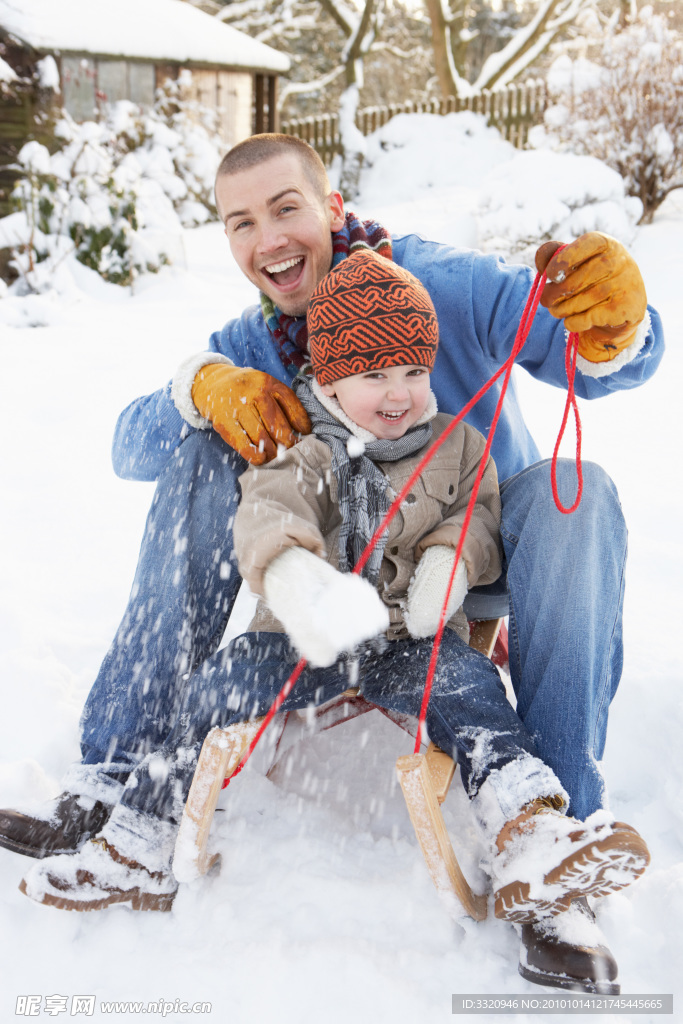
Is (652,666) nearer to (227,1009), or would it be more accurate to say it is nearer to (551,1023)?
(551,1023)

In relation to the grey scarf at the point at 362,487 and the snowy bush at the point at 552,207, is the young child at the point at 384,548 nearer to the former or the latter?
the grey scarf at the point at 362,487

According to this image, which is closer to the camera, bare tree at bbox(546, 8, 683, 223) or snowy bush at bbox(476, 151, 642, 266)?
snowy bush at bbox(476, 151, 642, 266)

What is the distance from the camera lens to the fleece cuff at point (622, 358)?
1.46 m

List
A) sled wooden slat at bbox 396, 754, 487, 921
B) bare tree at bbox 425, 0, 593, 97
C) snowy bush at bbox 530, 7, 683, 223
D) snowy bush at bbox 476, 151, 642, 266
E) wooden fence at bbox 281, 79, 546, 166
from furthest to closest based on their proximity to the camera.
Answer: bare tree at bbox 425, 0, 593, 97, wooden fence at bbox 281, 79, 546, 166, snowy bush at bbox 530, 7, 683, 223, snowy bush at bbox 476, 151, 642, 266, sled wooden slat at bbox 396, 754, 487, 921

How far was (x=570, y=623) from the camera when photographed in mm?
1355

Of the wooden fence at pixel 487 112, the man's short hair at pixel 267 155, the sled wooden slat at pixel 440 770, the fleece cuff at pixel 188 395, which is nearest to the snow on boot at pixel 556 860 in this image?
the sled wooden slat at pixel 440 770

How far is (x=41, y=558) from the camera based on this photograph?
2533mm

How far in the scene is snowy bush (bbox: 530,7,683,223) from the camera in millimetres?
6488

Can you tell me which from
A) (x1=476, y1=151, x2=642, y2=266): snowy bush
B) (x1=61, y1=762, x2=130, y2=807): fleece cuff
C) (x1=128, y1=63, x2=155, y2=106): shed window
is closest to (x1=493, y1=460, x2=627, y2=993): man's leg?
(x1=61, y1=762, x2=130, y2=807): fleece cuff

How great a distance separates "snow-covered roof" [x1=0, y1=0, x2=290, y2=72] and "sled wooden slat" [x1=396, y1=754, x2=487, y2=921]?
713 cm

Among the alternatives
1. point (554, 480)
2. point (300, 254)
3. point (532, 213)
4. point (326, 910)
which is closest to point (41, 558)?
point (300, 254)

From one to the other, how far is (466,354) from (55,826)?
4.49 feet

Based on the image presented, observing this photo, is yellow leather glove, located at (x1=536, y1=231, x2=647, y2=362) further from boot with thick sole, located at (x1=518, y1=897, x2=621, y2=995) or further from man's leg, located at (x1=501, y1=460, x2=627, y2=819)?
boot with thick sole, located at (x1=518, y1=897, x2=621, y2=995)

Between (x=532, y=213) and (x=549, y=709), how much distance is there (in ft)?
17.8
